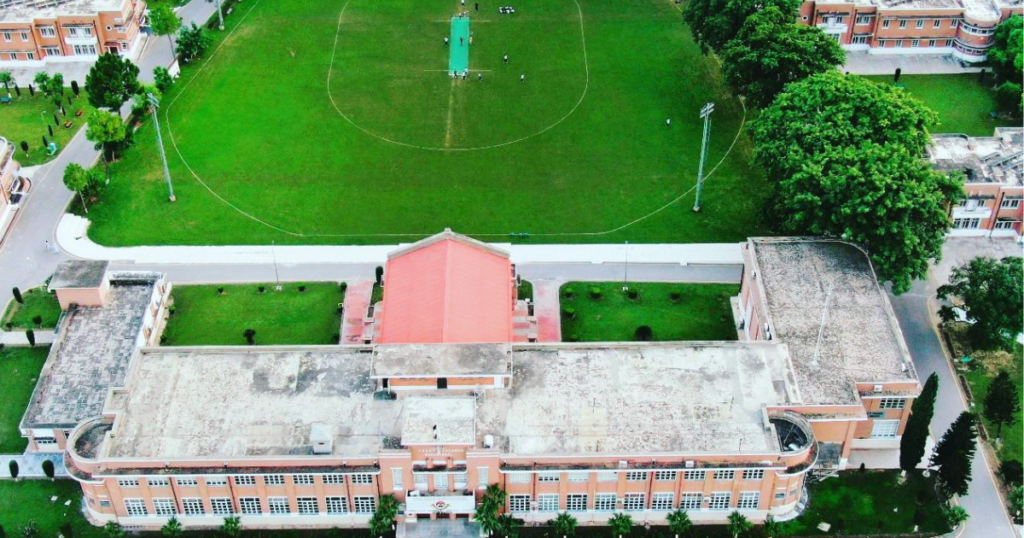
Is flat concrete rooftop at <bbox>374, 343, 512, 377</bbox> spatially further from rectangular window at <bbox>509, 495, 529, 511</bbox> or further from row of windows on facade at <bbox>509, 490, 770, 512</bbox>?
row of windows on facade at <bbox>509, 490, 770, 512</bbox>

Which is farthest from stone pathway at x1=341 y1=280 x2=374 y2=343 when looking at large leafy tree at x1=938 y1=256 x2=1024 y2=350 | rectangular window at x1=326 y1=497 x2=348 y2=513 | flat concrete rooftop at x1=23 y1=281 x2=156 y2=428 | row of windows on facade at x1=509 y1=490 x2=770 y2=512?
large leafy tree at x1=938 y1=256 x2=1024 y2=350

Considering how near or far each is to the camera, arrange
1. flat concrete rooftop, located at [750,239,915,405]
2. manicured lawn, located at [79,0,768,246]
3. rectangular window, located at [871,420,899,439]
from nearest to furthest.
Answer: flat concrete rooftop, located at [750,239,915,405] < rectangular window, located at [871,420,899,439] < manicured lawn, located at [79,0,768,246]

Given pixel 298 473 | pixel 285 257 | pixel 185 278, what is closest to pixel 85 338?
pixel 185 278

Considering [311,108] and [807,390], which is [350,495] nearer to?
[807,390]

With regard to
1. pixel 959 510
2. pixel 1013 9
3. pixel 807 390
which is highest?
pixel 1013 9

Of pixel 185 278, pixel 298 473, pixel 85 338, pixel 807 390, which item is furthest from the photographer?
pixel 185 278

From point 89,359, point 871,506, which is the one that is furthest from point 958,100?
point 89,359

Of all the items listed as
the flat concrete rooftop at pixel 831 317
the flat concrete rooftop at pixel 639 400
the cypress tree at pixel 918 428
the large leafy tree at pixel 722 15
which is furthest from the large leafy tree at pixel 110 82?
the cypress tree at pixel 918 428

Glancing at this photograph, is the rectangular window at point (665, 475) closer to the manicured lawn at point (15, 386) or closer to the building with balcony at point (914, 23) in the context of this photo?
the manicured lawn at point (15, 386)
